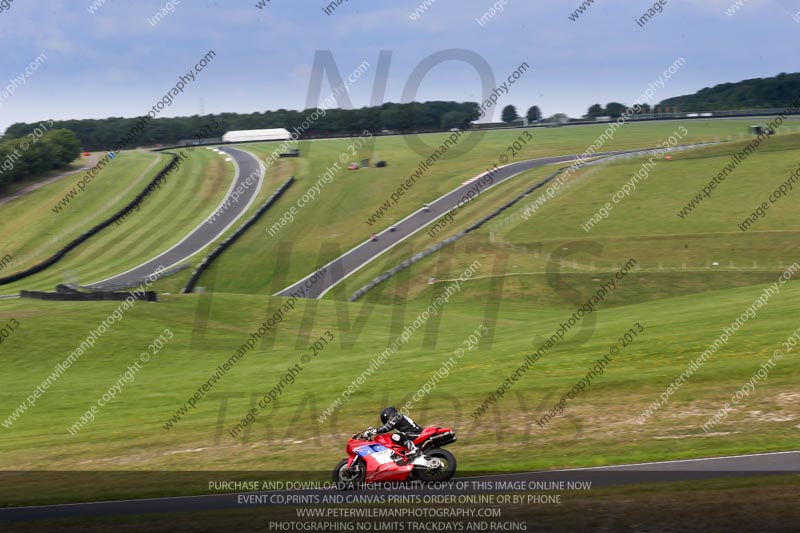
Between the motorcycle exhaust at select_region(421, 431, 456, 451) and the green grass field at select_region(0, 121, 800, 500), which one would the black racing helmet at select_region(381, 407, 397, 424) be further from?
the green grass field at select_region(0, 121, 800, 500)

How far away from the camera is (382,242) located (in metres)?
63.8

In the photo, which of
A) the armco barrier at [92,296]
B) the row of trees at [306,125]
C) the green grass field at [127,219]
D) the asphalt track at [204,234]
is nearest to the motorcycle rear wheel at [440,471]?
the armco barrier at [92,296]

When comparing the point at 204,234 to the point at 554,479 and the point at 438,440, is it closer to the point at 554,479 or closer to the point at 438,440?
the point at 438,440

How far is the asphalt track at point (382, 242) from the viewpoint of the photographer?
2183 inches

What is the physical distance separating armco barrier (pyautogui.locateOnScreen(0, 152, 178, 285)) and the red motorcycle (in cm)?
5427

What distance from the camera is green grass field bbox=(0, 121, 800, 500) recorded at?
18.9 metres

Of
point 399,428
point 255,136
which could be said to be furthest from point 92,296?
point 255,136

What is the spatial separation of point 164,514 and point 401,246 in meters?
47.5

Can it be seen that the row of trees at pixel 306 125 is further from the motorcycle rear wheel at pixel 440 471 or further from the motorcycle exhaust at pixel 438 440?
the motorcycle rear wheel at pixel 440 471

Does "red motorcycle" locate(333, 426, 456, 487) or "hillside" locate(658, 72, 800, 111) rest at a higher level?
"hillside" locate(658, 72, 800, 111)

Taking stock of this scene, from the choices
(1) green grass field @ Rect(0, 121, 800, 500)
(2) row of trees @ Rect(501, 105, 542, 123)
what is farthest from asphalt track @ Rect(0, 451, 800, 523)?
(2) row of trees @ Rect(501, 105, 542, 123)

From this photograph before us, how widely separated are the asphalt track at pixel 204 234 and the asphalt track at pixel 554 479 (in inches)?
1533

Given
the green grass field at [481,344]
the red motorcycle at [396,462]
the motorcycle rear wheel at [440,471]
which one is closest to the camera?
the motorcycle rear wheel at [440,471]

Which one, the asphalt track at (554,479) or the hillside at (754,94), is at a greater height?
the hillside at (754,94)
